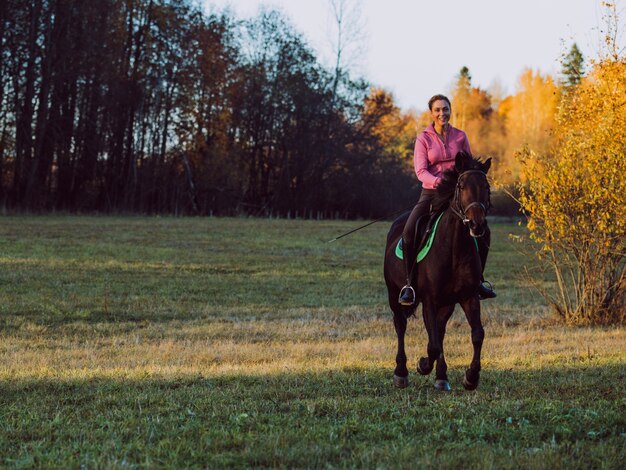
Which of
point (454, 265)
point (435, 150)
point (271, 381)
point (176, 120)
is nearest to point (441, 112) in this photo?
point (435, 150)

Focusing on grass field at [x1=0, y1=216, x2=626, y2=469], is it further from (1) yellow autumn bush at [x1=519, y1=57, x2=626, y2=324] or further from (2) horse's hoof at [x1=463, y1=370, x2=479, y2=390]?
(1) yellow autumn bush at [x1=519, y1=57, x2=626, y2=324]

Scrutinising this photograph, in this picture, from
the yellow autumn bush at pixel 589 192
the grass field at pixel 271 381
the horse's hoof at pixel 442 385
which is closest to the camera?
the grass field at pixel 271 381

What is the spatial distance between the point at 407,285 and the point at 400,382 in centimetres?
106

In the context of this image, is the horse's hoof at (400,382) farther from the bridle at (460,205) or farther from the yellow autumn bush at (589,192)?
the yellow autumn bush at (589,192)

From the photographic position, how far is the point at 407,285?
26.2ft

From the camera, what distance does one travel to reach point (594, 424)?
5879 mm

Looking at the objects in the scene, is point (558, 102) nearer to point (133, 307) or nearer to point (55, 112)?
point (133, 307)

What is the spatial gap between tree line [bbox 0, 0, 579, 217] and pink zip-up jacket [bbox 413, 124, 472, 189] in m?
25.5

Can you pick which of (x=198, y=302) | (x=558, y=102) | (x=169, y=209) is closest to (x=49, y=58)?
(x=169, y=209)

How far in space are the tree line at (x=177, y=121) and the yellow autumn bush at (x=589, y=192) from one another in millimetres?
19806

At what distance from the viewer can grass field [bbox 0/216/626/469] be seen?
5.19m

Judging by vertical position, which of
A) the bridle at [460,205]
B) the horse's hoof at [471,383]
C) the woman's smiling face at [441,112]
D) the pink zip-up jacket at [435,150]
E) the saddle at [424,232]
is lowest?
the horse's hoof at [471,383]

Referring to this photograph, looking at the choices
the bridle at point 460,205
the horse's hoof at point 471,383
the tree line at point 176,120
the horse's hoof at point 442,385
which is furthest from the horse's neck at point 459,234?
the tree line at point 176,120

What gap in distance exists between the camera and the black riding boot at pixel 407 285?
7.90m
